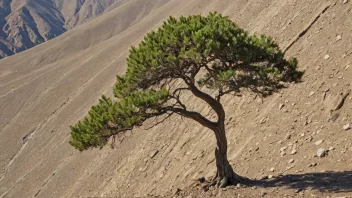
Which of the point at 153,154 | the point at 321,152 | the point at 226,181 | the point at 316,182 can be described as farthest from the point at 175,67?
the point at 153,154

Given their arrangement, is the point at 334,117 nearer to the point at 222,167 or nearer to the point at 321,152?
the point at 321,152

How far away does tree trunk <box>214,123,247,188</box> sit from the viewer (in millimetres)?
13234

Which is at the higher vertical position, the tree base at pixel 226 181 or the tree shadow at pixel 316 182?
the tree base at pixel 226 181

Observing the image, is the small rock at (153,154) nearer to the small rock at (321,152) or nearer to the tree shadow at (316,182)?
the tree shadow at (316,182)

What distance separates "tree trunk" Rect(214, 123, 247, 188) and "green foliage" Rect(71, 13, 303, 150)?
6.87 ft

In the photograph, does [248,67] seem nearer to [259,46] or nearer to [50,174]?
[259,46]

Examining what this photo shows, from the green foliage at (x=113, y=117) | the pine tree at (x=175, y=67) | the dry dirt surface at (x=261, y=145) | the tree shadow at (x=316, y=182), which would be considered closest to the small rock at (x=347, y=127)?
the dry dirt surface at (x=261, y=145)

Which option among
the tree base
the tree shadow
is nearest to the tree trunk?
the tree base

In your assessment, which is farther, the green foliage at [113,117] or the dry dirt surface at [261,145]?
the dry dirt surface at [261,145]

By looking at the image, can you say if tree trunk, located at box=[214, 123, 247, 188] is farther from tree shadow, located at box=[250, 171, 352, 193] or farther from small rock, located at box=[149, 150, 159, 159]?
small rock, located at box=[149, 150, 159, 159]

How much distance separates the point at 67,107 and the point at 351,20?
4546 centimetres

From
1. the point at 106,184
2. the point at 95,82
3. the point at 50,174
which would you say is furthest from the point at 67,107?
the point at 106,184

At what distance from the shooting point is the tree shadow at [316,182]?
11477mm

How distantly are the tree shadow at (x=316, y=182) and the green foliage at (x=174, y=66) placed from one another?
319cm
